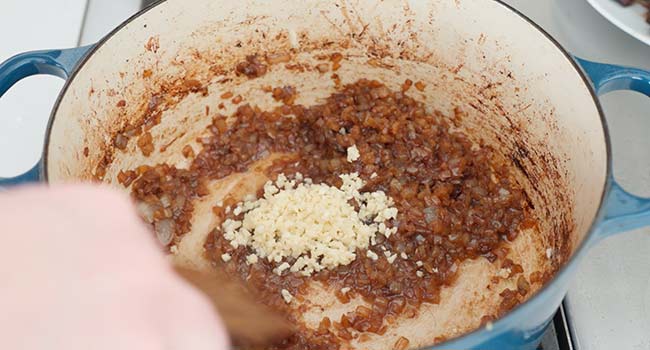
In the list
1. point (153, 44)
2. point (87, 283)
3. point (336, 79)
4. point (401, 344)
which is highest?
point (87, 283)

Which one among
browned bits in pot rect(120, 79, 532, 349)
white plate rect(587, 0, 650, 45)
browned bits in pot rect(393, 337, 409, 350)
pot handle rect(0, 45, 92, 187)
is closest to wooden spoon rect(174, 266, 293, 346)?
browned bits in pot rect(120, 79, 532, 349)

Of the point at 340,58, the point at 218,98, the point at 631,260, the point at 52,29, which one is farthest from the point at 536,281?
the point at 52,29

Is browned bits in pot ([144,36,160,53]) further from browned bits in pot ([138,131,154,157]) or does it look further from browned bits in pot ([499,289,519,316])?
browned bits in pot ([499,289,519,316])

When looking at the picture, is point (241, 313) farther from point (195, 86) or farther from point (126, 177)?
point (195, 86)

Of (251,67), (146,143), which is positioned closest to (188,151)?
(146,143)

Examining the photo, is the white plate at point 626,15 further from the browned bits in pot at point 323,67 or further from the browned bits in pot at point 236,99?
the browned bits in pot at point 236,99

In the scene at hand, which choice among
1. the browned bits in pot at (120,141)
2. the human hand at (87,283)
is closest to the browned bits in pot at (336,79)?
the browned bits in pot at (120,141)

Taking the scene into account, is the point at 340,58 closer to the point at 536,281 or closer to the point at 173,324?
the point at 536,281
